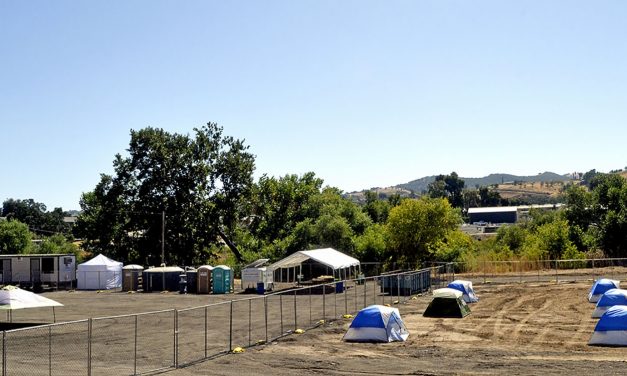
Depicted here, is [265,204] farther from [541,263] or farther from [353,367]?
[353,367]

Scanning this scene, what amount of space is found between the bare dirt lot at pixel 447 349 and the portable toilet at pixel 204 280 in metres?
16.2

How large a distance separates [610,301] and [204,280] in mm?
33367

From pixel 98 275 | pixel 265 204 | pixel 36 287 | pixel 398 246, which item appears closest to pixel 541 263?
pixel 398 246

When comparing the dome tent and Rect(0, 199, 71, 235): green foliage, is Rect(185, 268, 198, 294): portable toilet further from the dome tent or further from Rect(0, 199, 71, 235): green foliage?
Rect(0, 199, 71, 235): green foliage

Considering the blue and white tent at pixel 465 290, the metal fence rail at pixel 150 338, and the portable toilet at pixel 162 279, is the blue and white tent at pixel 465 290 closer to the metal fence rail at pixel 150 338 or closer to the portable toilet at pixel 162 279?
the metal fence rail at pixel 150 338

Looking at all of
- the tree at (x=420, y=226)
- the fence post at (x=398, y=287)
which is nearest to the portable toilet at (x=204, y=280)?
the fence post at (x=398, y=287)

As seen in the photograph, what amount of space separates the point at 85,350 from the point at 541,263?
50.2 meters

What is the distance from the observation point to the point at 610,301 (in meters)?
34.6

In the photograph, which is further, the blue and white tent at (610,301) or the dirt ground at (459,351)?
the blue and white tent at (610,301)

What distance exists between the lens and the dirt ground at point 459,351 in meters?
22.8

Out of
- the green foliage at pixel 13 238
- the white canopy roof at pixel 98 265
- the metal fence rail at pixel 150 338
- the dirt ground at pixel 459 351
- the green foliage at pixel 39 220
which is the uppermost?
the green foliage at pixel 39 220

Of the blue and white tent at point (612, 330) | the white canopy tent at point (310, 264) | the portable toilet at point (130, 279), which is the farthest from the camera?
the portable toilet at point (130, 279)

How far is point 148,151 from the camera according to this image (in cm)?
8025

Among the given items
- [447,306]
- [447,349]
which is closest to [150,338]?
[447,349]
